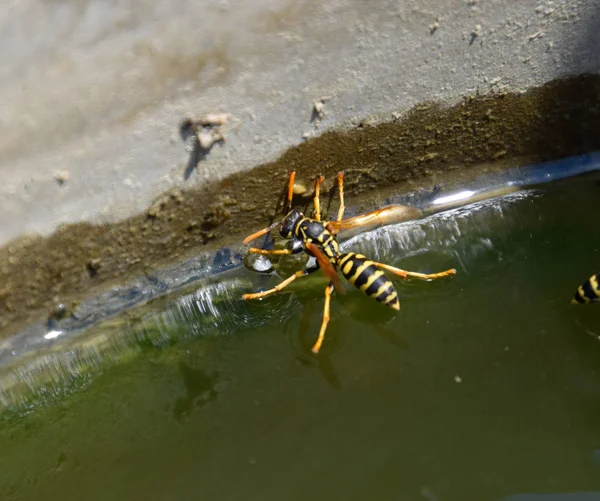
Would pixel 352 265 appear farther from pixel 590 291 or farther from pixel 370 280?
pixel 590 291

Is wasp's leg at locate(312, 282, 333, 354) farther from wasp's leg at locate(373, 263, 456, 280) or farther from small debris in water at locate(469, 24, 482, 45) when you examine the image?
small debris in water at locate(469, 24, 482, 45)

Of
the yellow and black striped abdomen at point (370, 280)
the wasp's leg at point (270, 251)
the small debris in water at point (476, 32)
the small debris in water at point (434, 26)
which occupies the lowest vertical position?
the yellow and black striped abdomen at point (370, 280)

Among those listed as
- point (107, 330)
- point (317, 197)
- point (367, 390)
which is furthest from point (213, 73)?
point (367, 390)

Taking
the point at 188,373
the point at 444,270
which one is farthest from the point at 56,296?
the point at 444,270

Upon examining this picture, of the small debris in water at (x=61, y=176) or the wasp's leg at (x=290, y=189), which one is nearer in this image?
the small debris in water at (x=61, y=176)

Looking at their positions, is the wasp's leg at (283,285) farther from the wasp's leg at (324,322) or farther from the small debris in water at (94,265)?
the small debris in water at (94,265)

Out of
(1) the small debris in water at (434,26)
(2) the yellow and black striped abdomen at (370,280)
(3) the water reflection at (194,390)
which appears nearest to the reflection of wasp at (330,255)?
(2) the yellow and black striped abdomen at (370,280)

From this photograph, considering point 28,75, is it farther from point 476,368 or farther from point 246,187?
point 476,368
